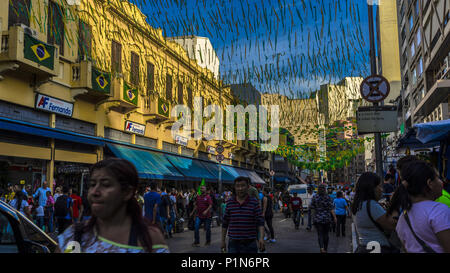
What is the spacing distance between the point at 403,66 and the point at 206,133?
23351mm

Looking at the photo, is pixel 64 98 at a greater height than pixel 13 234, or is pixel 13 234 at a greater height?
pixel 64 98

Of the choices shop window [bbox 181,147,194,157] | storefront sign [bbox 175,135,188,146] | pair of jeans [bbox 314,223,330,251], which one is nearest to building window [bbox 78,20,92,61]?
pair of jeans [bbox 314,223,330,251]

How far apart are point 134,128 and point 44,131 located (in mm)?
7713

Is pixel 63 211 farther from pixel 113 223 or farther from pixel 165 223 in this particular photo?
pixel 113 223

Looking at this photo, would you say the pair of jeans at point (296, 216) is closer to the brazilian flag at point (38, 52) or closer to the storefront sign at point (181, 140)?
the brazilian flag at point (38, 52)

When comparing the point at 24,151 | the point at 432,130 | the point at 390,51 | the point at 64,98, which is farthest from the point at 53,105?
the point at 390,51

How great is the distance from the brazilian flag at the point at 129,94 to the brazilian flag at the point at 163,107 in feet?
8.96

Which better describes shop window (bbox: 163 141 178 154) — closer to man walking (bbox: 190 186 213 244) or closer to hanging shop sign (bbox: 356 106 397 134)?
man walking (bbox: 190 186 213 244)

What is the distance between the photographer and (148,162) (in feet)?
76.5

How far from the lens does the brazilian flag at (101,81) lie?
62.3 feet

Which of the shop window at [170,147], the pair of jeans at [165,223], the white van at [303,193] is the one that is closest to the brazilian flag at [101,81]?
the pair of jeans at [165,223]

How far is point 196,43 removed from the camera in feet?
15.9

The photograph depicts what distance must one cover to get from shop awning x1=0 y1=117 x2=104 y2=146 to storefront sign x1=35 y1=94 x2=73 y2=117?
84 centimetres

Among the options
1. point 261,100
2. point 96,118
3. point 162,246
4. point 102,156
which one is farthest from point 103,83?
point 162,246
